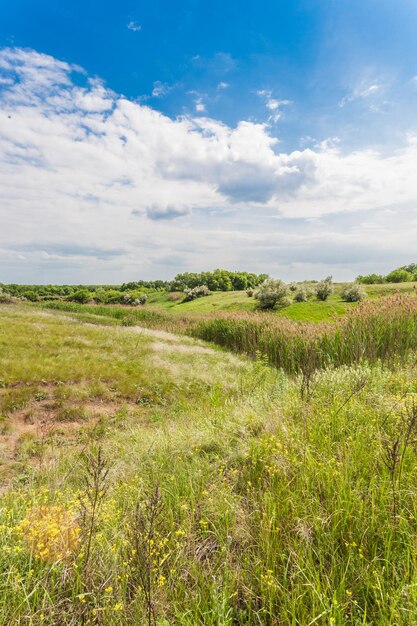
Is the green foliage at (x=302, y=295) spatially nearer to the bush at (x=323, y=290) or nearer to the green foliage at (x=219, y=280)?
the bush at (x=323, y=290)

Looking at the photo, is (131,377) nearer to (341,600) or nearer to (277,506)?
(277,506)

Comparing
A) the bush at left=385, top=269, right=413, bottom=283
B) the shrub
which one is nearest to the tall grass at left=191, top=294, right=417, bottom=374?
the bush at left=385, top=269, right=413, bottom=283

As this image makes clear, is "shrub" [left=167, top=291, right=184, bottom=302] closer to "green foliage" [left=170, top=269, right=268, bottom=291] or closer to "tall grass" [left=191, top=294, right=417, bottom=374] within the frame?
"green foliage" [left=170, top=269, right=268, bottom=291]

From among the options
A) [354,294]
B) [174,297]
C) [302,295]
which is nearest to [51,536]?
[354,294]

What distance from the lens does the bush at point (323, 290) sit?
101 ft

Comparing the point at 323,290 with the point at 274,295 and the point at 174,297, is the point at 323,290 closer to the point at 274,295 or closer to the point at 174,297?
the point at 274,295

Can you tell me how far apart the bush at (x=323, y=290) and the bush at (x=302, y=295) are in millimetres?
1198

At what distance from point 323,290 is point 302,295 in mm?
2335

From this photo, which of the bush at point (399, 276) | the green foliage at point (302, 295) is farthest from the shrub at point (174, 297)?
the bush at point (399, 276)

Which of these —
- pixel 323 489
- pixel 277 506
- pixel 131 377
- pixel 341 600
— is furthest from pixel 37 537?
pixel 131 377

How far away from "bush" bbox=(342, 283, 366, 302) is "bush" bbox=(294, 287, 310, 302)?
4261mm

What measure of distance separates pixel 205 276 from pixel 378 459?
67.2 metres

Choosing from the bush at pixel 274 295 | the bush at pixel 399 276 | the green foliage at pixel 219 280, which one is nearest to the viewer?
the bush at pixel 274 295

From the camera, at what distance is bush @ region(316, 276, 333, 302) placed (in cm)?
3089
